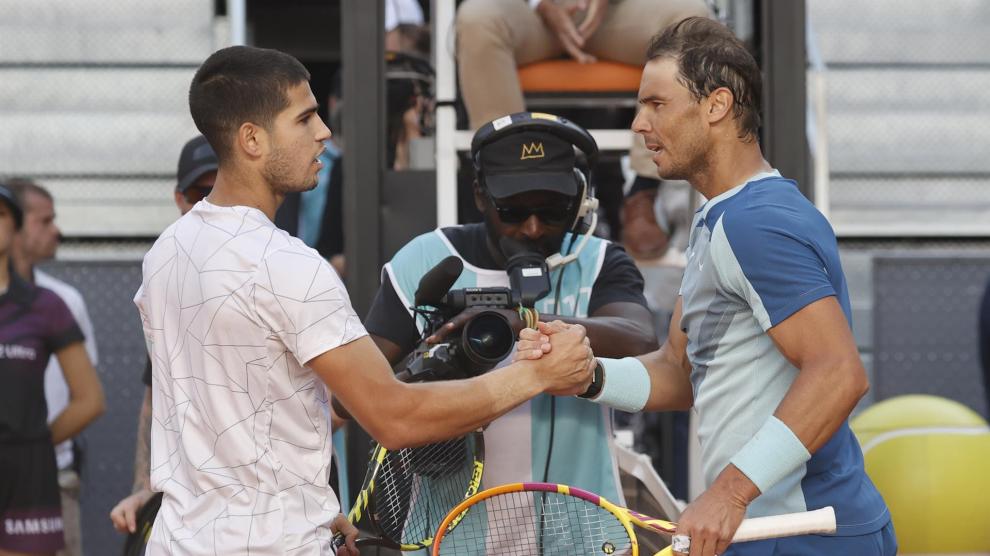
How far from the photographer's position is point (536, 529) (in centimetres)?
244

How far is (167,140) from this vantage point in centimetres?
745

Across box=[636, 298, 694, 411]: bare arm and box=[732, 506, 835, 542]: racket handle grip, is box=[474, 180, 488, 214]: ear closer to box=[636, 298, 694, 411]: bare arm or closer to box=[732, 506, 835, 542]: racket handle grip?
box=[636, 298, 694, 411]: bare arm

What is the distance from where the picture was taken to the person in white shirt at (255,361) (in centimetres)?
210

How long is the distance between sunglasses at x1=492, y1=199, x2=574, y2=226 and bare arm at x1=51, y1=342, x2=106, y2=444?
2.13 metres

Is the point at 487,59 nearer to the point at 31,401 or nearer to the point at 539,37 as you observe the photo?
the point at 539,37

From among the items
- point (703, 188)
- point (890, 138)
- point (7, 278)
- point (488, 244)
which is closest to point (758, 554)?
point (703, 188)

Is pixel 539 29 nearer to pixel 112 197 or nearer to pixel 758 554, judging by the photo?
pixel 758 554

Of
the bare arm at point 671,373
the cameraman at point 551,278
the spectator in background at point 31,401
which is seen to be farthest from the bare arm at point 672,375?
the spectator in background at point 31,401

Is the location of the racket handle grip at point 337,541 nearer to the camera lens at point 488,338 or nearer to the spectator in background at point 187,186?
the camera lens at point 488,338

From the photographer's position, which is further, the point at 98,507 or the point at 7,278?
the point at 98,507

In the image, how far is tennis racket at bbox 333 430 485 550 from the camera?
2.43 metres

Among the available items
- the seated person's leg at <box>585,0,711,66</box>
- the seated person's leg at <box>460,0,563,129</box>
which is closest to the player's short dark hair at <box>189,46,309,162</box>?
the seated person's leg at <box>460,0,563,129</box>

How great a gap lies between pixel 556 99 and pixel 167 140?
4.20m

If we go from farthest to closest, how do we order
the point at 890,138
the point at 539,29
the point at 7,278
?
1. the point at 890,138
2. the point at 7,278
3. the point at 539,29
